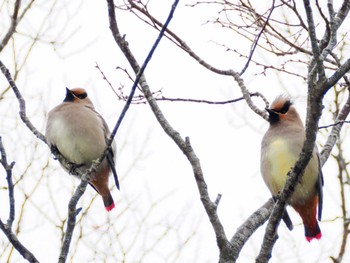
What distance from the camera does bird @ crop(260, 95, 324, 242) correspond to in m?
5.06

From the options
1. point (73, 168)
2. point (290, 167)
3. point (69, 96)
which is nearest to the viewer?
point (290, 167)

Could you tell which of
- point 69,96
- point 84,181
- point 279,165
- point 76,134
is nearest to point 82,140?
point 76,134

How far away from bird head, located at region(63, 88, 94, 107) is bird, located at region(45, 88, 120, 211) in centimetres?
29

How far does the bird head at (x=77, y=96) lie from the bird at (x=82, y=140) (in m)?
0.29

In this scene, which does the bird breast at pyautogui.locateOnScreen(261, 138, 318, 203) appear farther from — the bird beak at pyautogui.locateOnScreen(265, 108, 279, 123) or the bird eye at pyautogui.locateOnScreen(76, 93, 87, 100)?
the bird eye at pyautogui.locateOnScreen(76, 93, 87, 100)

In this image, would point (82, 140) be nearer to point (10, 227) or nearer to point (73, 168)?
point (73, 168)

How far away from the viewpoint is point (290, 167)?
505cm

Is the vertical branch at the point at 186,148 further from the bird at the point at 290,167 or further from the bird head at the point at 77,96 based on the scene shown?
the bird head at the point at 77,96

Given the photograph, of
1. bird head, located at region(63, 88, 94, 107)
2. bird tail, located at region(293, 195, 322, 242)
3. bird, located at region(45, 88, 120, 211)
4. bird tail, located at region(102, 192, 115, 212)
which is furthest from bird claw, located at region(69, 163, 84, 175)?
bird tail, located at region(293, 195, 322, 242)

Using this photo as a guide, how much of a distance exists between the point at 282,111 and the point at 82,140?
1610 mm

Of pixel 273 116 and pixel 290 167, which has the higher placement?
pixel 273 116

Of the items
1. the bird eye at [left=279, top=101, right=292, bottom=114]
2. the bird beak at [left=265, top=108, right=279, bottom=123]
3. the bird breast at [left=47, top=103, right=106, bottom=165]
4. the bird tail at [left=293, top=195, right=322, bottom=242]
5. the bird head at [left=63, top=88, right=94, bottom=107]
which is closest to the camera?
the bird tail at [left=293, top=195, right=322, bottom=242]

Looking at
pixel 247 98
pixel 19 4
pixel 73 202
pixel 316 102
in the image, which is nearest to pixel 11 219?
pixel 73 202

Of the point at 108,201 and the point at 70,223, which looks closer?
the point at 70,223
